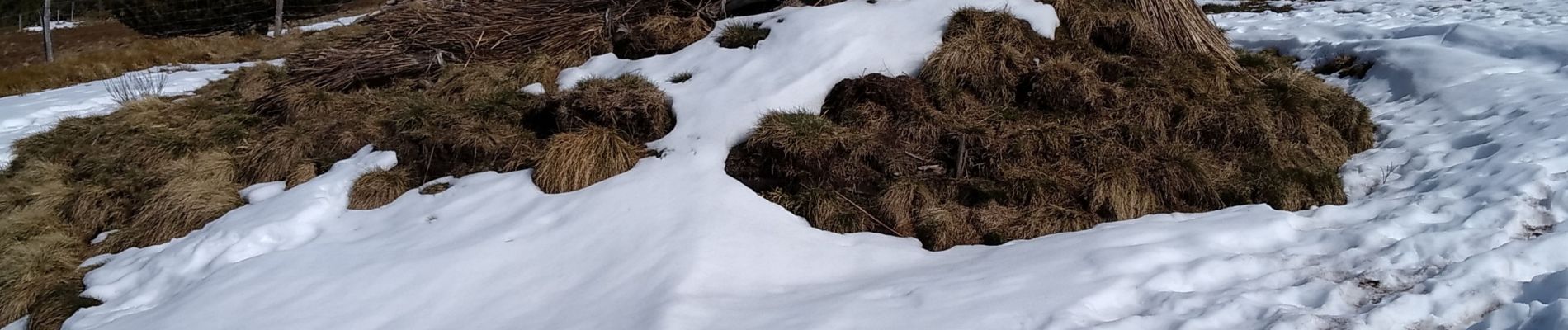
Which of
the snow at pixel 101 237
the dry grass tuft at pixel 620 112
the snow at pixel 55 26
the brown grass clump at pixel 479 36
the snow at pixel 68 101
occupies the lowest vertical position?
the snow at pixel 55 26

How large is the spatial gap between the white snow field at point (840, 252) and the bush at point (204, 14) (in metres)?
18.6

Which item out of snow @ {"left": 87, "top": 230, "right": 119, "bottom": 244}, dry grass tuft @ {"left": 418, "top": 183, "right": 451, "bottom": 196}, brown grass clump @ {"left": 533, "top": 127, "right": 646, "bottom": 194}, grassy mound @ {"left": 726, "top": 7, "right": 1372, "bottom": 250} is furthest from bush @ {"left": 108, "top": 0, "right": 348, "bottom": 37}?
grassy mound @ {"left": 726, "top": 7, "right": 1372, "bottom": 250}

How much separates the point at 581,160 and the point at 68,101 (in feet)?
27.7

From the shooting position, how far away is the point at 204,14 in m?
22.1

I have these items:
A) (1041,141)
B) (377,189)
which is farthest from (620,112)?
(1041,141)

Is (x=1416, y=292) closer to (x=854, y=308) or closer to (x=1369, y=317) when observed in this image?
(x=1369, y=317)

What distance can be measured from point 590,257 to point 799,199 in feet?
3.94

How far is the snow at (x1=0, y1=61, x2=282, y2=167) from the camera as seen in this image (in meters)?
8.79

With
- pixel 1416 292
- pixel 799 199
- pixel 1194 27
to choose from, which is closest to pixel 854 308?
pixel 799 199

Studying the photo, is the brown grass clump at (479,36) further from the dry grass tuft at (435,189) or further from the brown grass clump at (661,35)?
the dry grass tuft at (435,189)

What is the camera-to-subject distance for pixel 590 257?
4211 mm

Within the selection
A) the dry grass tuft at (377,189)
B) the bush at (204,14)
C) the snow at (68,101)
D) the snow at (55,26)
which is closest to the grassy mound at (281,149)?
the dry grass tuft at (377,189)

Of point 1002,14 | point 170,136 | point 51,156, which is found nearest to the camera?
point 1002,14

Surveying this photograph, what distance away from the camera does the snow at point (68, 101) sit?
8.79 meters
